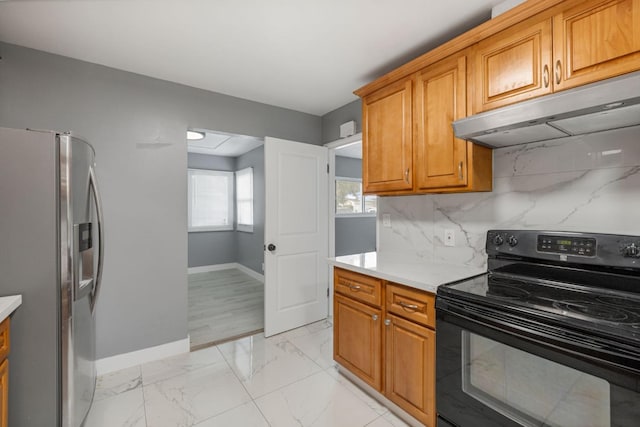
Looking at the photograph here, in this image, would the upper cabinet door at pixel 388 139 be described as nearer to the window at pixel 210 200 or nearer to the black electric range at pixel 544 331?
the black electric range at pixel 544 331

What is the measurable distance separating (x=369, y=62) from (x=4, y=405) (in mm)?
2808

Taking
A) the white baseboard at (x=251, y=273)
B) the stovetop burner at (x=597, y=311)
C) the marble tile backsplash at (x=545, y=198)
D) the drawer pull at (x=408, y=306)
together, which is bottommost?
the white baseboard at (x=251, y=273)

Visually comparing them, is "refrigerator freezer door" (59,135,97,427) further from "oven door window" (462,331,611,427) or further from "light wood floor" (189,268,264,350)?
"oven door window" (462,331,611,427)

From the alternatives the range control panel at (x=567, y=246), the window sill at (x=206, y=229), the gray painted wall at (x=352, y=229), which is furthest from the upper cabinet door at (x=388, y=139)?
the window sill at (x=206, y=229)

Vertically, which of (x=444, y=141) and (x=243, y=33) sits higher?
(x=243, y=33)

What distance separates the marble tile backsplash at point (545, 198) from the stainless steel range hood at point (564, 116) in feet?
0.33

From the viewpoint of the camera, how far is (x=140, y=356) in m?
2.39

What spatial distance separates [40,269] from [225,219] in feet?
15.1

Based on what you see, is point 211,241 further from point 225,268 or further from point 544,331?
point 544,331

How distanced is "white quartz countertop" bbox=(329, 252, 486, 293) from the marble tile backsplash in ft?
0.39

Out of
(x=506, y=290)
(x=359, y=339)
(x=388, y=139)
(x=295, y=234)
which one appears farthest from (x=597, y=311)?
(x=295, y=234)

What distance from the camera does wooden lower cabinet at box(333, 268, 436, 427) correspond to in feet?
5.04

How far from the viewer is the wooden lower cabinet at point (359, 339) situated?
1844mm

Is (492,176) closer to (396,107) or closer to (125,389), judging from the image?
(396,107)
